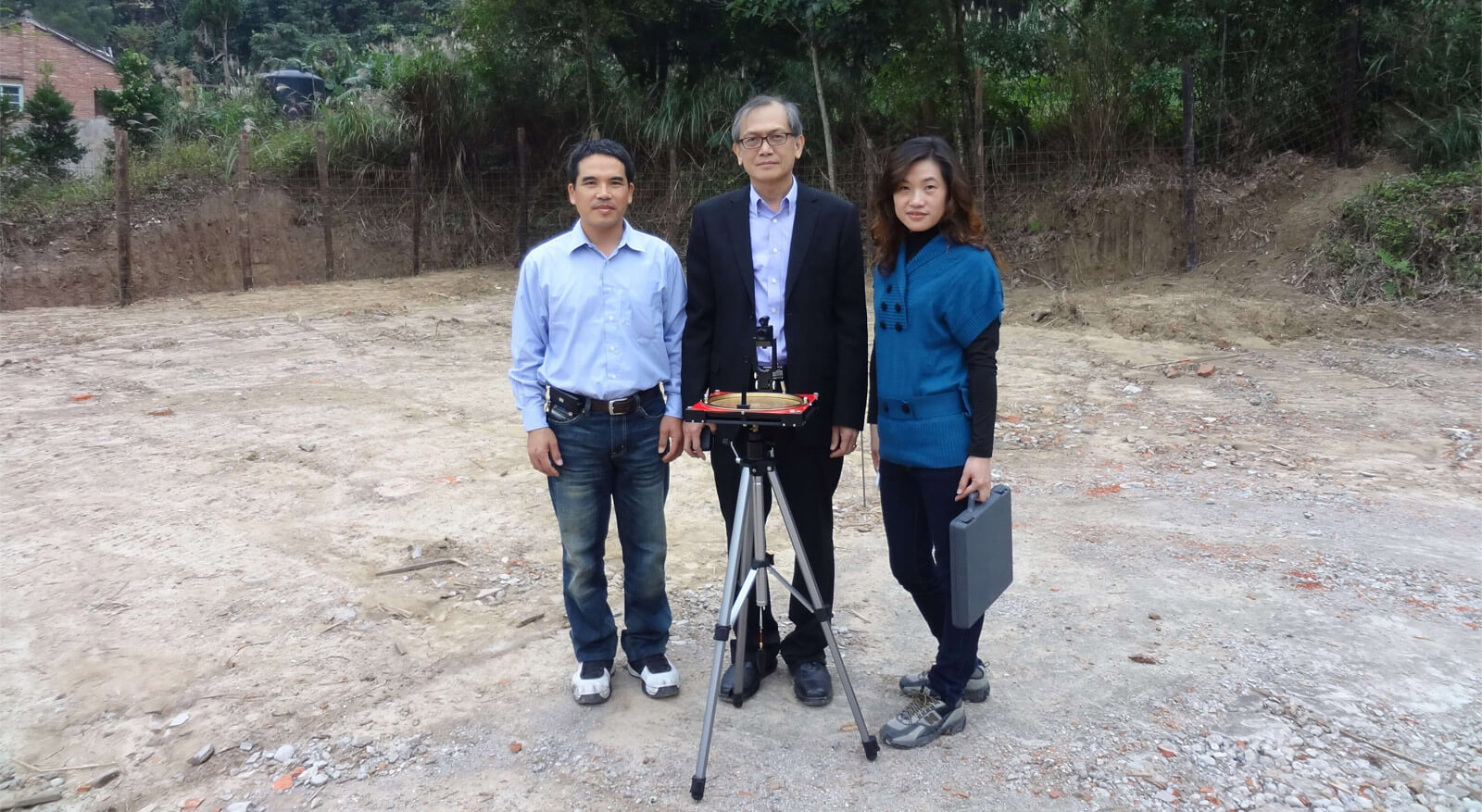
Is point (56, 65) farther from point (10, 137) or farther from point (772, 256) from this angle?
point (772, 256)

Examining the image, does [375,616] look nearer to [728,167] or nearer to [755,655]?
[755,655]

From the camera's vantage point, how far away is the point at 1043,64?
12.3 metres

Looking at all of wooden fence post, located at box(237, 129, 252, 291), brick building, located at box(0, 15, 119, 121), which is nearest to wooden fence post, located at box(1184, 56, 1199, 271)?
wooden fence post, located at box(237, 129, 252, 291)

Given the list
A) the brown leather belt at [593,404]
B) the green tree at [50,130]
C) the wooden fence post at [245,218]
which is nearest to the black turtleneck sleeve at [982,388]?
the brown leather belt at [593,404]

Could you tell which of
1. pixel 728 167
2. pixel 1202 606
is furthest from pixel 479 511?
pixel 728 167

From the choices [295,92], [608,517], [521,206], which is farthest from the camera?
Answer: [295,92]

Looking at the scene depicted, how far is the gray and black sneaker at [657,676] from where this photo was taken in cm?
304

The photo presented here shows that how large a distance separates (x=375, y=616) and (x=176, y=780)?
1.03m

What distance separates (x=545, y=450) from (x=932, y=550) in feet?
3.72

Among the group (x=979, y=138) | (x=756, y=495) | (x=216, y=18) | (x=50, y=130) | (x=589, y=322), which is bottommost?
(x=756, y=495)

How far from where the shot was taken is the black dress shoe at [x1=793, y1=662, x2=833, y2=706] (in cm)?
298

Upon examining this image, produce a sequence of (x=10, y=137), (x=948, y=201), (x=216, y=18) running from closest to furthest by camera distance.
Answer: (x=948, y=201) → (x=10, y=137) → (x=216, y=18)

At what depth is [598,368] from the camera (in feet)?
9.18

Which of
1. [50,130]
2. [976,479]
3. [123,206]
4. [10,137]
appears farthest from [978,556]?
[50,130]
